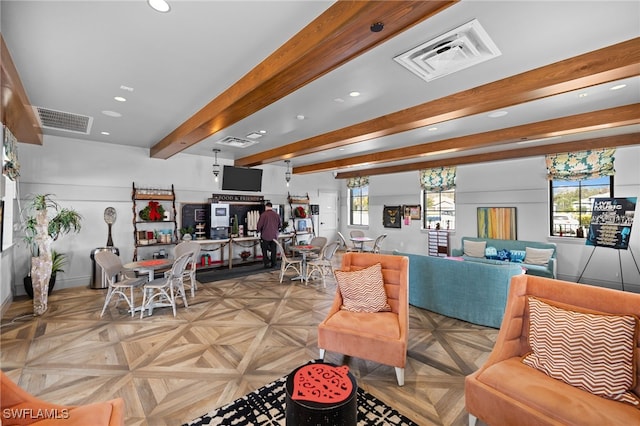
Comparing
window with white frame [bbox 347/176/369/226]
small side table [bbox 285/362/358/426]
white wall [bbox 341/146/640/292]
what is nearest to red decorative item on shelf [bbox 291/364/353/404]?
small side table [bbox 285/362/358/426]

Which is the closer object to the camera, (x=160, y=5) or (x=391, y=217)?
(x=160, y=5)

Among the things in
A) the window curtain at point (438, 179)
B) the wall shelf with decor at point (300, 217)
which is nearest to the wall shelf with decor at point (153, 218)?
the wall shelf with decor at point (300, 217)

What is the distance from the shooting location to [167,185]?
6.78 meters

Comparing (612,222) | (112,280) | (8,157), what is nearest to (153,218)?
(112,280)

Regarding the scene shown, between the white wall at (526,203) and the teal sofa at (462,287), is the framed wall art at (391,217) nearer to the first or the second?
the white wall at (526,203)

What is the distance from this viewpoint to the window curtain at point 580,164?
5547mm

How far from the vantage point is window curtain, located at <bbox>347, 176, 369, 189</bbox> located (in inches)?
406

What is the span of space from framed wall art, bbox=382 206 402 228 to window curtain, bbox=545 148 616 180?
13.3 ft

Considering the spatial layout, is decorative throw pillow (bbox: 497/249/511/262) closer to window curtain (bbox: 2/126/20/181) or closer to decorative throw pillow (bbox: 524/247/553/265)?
decorative throw pillow (bbox: 524/247/553/265)

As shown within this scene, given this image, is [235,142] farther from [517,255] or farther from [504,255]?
[517,255]

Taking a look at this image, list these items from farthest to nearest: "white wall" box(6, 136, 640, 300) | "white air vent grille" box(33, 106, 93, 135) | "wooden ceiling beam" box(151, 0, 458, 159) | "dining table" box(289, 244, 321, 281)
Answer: "dining table" box(289, 244, 321, 281) < "white wall" box(6, 136, 640, 300) < "white air vent grille" box(33, 106, 93, 135) < "wooden ceiling beam" box(151, 0, 458, 159)

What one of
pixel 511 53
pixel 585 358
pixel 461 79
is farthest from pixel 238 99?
pixel 585 358

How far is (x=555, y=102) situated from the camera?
375cm

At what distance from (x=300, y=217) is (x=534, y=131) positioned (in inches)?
259
